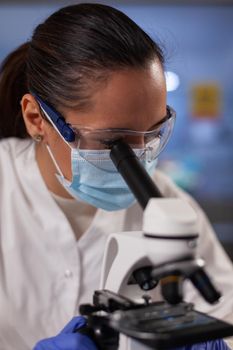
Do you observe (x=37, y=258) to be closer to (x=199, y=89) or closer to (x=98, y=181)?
(x=98, y=181)

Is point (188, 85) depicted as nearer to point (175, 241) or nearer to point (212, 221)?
point (212, 221)

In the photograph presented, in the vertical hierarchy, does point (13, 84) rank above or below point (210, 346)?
above

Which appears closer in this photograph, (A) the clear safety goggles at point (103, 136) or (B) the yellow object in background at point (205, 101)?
(A) the clear safety goggles at point (103, 136)

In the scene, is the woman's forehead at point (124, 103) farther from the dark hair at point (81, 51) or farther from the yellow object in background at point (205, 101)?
the yellow object in background at point (205, 101)

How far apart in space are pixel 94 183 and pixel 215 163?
4.80ft

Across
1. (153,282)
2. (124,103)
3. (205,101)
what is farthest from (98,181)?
(205,101)

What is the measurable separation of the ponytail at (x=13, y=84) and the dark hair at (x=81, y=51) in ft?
0.41

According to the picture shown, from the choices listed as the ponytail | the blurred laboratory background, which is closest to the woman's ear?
the ponytail

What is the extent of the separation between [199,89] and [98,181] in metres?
1.45

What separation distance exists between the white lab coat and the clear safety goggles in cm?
26

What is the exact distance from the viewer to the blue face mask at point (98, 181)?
0.99 m

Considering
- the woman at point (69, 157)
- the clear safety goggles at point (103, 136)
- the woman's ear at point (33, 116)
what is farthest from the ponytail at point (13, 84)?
the clear safety goggles at point (103, 136)

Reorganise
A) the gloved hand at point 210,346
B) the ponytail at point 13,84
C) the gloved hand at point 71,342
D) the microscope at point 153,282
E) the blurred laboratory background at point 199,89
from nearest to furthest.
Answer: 1. the microscope at point 153,282
2. the gloved hand at point 71,342
3. the gloved hand at point 210,346
4. the ponytail at point 13,84
5. the blurred laboratory background at point 199,89

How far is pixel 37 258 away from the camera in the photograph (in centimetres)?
120
